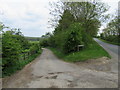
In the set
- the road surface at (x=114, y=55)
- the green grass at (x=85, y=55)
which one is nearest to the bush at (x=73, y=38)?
the green grass at (x=85, y=55)

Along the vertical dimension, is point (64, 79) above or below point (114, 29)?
below

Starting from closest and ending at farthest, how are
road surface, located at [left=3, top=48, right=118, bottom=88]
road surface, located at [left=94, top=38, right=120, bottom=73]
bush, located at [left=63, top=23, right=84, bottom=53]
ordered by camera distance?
road surface, located at [left=3, top=48, right=118, bottom=88] < road surface, located at [left=94, top=38, right=120, bottom=73] < bush, located at [left=63, top=23, right=84, bottom=53]

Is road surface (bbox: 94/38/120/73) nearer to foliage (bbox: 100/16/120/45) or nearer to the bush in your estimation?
the bush

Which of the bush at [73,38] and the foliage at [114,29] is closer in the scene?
the bush at [73,38]

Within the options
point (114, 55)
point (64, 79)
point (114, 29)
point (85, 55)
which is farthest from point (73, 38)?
point (114, 29)

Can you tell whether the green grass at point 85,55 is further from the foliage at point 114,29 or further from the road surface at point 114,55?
the foliage at point 114,29

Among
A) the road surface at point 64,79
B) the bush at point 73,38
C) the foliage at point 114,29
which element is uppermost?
the foliage at point 114,29

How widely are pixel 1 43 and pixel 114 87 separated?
6040 millimetres

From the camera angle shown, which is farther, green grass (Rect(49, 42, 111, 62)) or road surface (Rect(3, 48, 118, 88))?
green grass (Rect(49, 42, 111, 62))

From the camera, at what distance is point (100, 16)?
644 inches

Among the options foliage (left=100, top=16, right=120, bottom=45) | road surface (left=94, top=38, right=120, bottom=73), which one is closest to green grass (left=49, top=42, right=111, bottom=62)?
road surface (left=94, top=38, right=120, bottom=73)

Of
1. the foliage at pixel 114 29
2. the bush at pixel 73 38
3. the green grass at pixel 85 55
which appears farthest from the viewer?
the foliage at pixel 114 29

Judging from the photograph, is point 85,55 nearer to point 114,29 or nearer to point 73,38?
point 73,38

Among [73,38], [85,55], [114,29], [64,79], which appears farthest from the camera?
[114,29]
